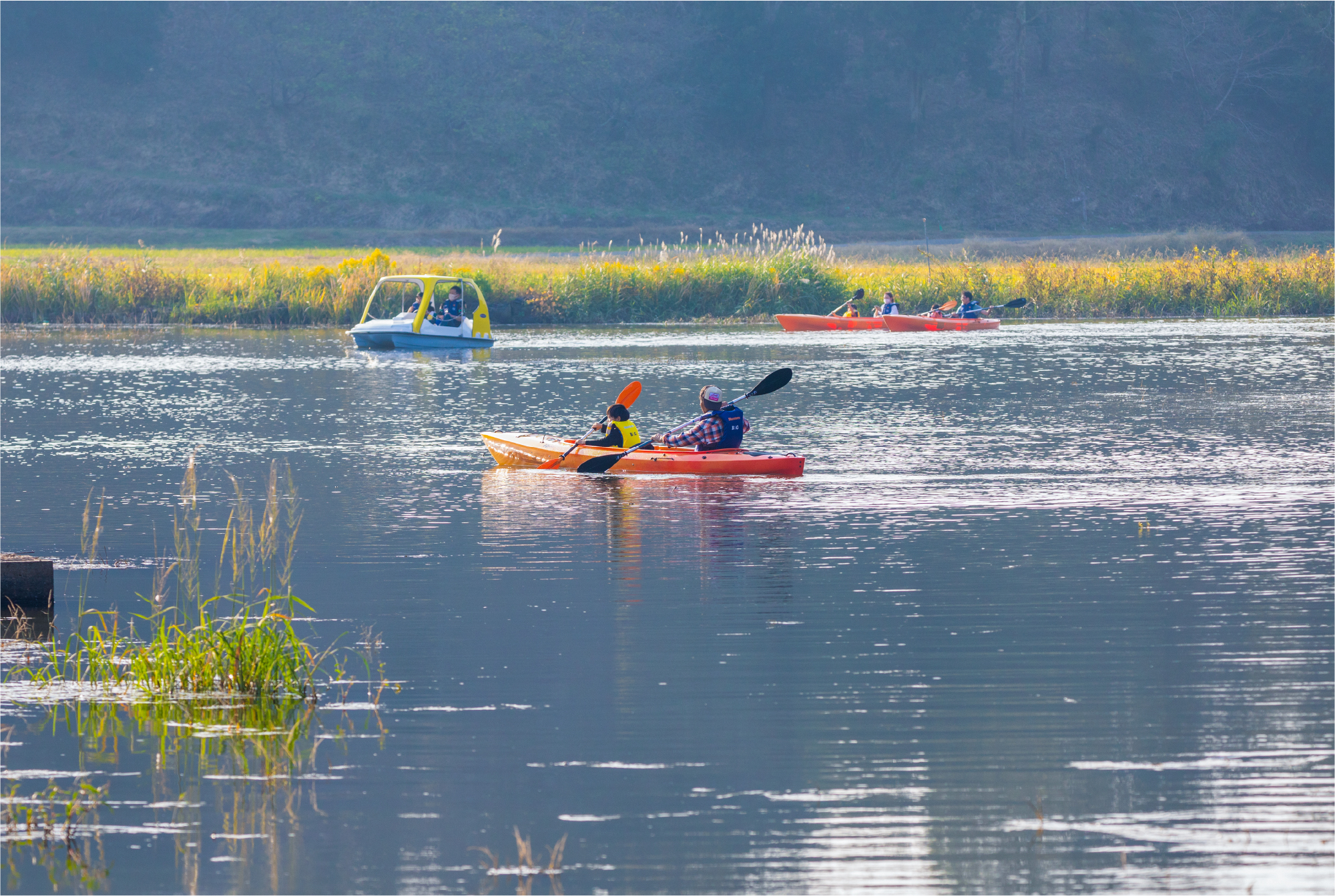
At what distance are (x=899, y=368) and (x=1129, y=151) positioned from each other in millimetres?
60882

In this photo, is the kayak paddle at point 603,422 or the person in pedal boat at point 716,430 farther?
the kayak paddle at point 603,422

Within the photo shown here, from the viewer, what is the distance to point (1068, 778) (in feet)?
29.9

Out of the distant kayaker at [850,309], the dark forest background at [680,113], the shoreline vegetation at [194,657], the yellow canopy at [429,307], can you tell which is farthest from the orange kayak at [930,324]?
the dark forest background at [680,113]

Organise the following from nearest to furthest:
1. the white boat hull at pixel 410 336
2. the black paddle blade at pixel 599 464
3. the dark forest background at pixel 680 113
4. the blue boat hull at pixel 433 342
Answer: the black paddle blade at pixel 599 464 < the white boat hull at pixel 410 336 < the blue boat hull at pixel 433 342 < the dark forest background at pixel 680 113

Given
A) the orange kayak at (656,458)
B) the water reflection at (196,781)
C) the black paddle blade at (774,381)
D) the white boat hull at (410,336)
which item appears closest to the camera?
the water reflection at (196,781)

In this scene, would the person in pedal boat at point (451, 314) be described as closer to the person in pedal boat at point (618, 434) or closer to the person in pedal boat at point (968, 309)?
the person in pedal boat at point (968, 309)

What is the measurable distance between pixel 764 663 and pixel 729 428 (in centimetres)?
884

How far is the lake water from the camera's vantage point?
8234 millimetres

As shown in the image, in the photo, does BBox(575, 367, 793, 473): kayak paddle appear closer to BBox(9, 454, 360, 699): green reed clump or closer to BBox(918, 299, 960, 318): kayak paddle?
BBox(9, 454, 360, 699): green reed clump

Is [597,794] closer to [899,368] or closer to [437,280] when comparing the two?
[899,368]

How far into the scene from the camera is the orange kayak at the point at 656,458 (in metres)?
20.0

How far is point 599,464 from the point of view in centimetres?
2088

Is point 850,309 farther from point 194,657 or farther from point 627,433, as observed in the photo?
point 194,657

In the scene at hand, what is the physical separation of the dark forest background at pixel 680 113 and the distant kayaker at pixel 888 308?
1479 inches
